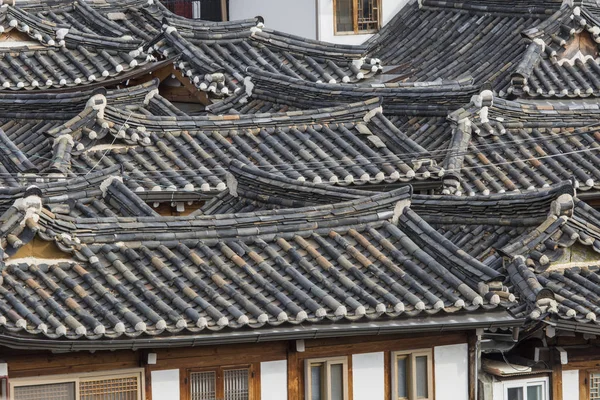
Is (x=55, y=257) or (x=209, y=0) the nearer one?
(x=55, y=257)

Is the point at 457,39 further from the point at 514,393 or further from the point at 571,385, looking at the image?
the point at 514,393

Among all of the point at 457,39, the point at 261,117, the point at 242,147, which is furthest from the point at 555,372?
the point at 457,39

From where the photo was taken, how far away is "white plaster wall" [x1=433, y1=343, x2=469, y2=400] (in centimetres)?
2033

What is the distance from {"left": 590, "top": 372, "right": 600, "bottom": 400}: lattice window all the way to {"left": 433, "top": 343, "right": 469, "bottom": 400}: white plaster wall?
188 cm

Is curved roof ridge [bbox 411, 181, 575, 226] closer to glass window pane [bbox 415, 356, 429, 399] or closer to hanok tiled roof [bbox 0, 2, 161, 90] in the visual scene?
glass window pane [bbox 415, 356, 429, 399]

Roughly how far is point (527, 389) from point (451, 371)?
1324 mm

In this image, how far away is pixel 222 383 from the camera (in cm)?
1919

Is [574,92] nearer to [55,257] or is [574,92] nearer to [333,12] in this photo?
[333,12]

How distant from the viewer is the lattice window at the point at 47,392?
710 inches

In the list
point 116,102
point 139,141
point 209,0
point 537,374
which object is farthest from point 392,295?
point 209,0

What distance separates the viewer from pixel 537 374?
69.3 feet

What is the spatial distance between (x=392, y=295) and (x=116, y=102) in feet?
32.6

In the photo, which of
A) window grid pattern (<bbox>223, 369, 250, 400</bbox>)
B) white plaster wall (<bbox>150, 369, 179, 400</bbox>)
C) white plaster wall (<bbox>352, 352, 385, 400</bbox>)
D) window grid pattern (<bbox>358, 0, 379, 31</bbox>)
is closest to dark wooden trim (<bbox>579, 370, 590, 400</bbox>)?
white plaster wall (<bbox>352, 352, 385, 400</bbox>)

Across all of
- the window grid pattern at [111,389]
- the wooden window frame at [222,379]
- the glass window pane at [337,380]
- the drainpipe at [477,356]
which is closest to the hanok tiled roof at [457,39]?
the drainpipe at [477,356]
